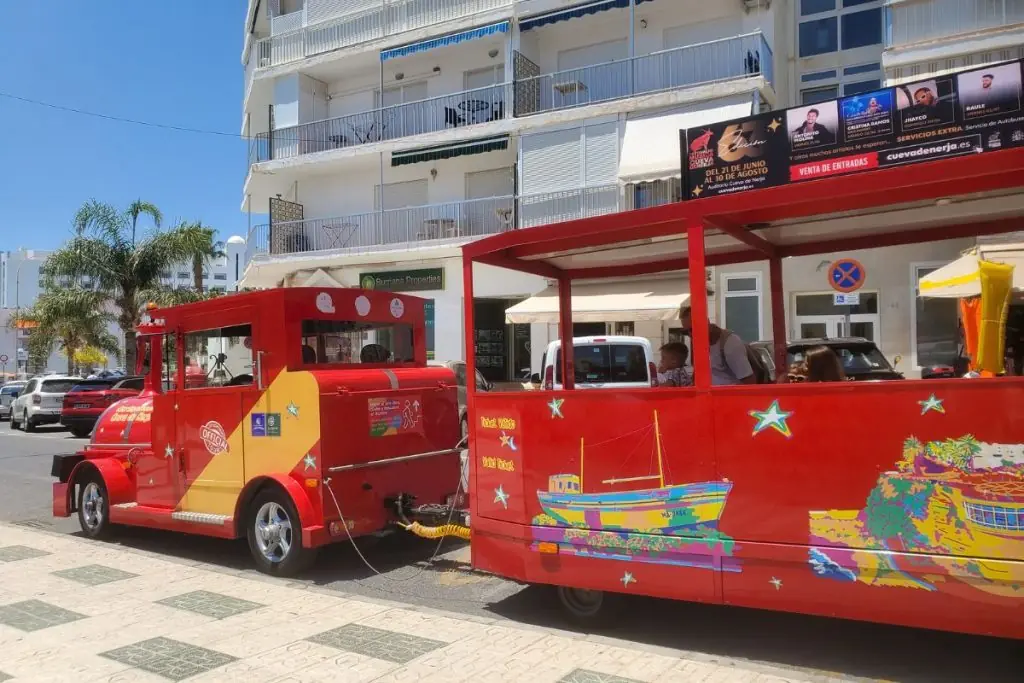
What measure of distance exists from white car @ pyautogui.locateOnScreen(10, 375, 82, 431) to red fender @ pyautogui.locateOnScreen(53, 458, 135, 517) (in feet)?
59.2

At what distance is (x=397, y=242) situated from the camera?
928 inches

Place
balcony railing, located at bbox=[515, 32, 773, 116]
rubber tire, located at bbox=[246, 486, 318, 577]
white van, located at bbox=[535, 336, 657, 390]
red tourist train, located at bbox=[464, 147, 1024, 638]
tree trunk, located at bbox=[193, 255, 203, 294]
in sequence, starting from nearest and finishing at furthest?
1. red tourist train, located at bbox=[464, 147, 1024, 638]
2. rubber tire, located at bbox=[246, 486, 318, 577]
3. white van, located at bbox=[535, 336, 657, 390]
4. balcony railing, located at bbox=[515, 32, 773, 116]
5. tree trunk, located at bbox=[193, 255, 203, 294]

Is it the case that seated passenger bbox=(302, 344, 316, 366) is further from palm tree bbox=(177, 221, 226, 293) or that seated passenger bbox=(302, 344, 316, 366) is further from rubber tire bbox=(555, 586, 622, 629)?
palm tree bbox=(177, 221, 226, 293)

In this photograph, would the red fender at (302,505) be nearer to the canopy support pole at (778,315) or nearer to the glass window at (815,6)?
the canopy support pole at (778,315)

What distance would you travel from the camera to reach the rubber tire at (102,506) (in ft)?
26.7

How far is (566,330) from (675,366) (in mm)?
978

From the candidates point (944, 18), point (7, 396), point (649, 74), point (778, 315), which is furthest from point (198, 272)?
point (778, 315)

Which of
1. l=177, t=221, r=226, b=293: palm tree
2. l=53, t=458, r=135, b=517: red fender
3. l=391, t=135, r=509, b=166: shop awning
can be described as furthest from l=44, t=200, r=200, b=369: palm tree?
l=53, t=458, r=135, b=517: red fender

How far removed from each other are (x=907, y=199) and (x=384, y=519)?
15.3 feet

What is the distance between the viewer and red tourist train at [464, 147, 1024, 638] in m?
3.65

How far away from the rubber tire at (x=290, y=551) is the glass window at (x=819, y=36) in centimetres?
1901

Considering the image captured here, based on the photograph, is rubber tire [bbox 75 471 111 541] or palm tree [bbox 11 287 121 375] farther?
palm tree [bbox 11 287 121 375]

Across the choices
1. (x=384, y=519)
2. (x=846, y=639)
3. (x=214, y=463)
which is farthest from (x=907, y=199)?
(x=214, y=463)

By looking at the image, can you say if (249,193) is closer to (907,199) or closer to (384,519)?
(384,519)
